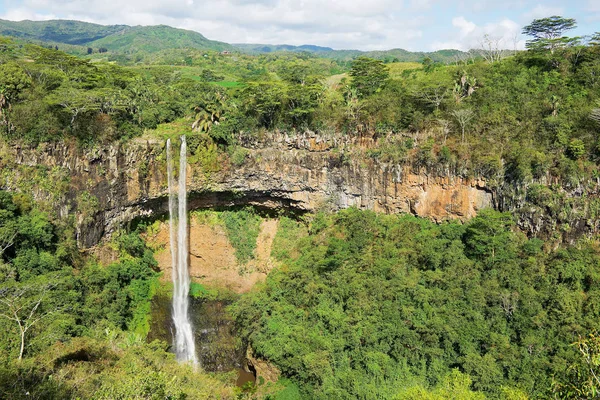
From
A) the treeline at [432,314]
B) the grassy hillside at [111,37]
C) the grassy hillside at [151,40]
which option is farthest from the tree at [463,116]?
the grassy hillside at [111,37]

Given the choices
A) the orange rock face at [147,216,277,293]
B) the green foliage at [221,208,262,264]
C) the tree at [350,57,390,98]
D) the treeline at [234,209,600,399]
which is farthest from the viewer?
the tree at [350,57,390,98]

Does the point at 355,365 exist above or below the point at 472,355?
below

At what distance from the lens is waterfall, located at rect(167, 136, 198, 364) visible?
2503cm

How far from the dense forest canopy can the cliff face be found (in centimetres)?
57

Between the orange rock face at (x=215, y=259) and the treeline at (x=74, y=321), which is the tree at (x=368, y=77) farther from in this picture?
the treeline at (x=74, y=321)

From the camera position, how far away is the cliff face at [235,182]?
23547 millimetres

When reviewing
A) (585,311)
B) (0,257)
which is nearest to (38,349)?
(0,257)

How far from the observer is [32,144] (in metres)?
23.1

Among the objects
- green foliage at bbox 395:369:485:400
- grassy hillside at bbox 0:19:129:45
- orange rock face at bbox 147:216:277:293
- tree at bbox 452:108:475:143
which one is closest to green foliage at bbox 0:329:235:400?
green foliage at bbox 395:369:485:400

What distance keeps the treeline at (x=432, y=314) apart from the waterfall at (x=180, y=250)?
4.08m

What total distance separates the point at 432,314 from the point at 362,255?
17.8 feet

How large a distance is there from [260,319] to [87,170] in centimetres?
1356

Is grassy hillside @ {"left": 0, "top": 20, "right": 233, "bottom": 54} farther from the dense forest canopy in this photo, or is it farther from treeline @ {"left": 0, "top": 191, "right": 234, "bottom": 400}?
treeline @ {"left": 0, "top": 191, "right": 234, "bottom": 400}

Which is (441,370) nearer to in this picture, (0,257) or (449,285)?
(449,285)
